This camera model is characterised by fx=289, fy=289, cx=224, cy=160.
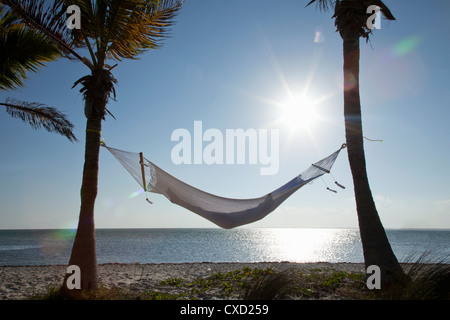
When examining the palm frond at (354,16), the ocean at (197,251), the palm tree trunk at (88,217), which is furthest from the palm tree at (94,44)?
the ocean at (197,251)

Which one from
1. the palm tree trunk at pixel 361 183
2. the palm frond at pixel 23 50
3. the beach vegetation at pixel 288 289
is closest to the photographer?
the beach vegetation at pixel 288 289

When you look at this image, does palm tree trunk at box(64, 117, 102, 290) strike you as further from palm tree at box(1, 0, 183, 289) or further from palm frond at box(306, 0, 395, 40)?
palm frond at box(306, 0, 395, 40)

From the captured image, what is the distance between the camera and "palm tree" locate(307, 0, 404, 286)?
10.7 ft

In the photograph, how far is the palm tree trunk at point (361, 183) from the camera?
3242 millimetres

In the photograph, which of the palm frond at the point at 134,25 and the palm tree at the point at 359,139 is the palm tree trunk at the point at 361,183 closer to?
the palm tree at the point at 359,139

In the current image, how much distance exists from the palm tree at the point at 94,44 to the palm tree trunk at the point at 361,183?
2437 millimetres

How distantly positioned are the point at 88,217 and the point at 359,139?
346 cm

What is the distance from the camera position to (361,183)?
11.5ft
